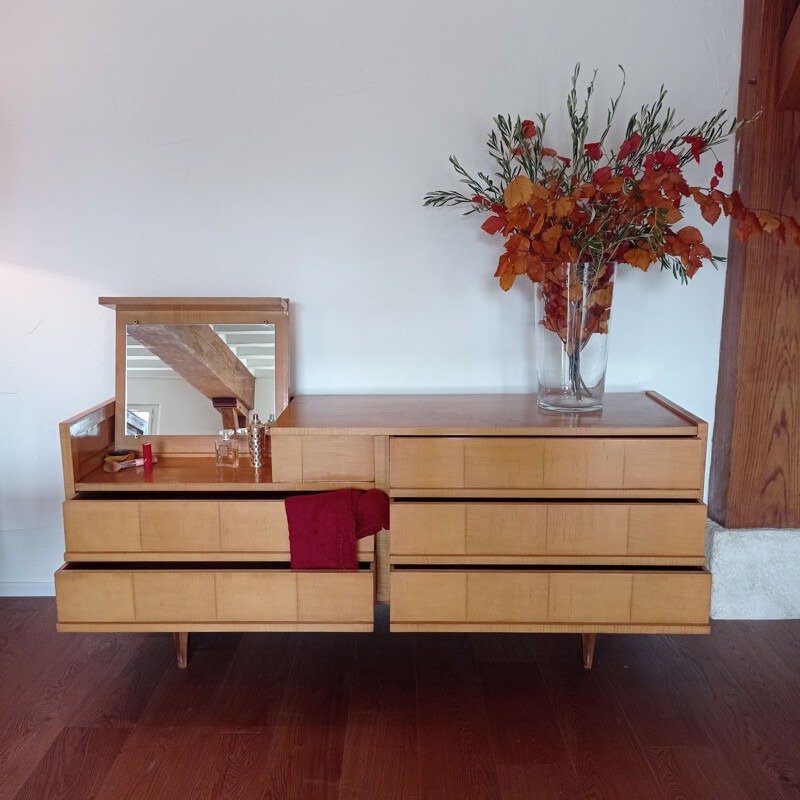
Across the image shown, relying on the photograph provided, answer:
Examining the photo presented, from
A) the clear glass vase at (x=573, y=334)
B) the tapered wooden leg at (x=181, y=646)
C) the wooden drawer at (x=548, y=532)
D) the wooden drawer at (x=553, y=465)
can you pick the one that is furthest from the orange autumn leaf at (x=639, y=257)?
the tapered wooden leg at (x=181, y=646)

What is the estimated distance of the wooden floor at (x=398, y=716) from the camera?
1.55m

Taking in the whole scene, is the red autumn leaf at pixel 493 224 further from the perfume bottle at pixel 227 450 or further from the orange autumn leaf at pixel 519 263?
the perfume bottle at pixel 227 450

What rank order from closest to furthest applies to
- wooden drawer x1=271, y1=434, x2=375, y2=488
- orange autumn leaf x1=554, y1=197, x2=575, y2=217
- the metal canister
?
1. orange autumn leaf x1=554, y1=197, x2=575, y2=217
2. wooden drawer x1=271, y1=434, x2=375, y2=488
3. the metal canister

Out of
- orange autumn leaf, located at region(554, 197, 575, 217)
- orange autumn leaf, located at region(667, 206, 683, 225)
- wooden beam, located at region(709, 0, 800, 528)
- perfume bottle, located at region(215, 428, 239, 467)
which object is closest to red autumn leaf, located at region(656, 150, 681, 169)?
orange autumn leaf, located at region(667, 206, 683, 225)

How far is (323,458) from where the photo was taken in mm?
1763

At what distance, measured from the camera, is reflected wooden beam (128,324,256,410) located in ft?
6.70

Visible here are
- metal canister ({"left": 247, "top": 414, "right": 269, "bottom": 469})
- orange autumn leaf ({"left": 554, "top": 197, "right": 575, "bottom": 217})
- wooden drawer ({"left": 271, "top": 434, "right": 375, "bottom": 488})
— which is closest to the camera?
orange autumn leaf ({"left": 554, "top": 197, "right": 575, "bottom": 217})

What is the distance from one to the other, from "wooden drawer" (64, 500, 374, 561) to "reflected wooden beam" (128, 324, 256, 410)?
1.29 feet

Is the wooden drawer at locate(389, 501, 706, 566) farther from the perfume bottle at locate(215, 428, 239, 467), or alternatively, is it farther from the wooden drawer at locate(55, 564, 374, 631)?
the perfume bottle at locate(215, 428, 239, 467)

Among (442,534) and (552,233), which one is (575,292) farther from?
(442,534)

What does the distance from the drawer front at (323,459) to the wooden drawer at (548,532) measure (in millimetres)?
139

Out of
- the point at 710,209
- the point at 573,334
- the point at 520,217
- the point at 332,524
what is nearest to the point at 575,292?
the point at 573,334

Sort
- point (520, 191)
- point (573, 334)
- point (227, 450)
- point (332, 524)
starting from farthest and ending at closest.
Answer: point (227, 450), point (573, 334), point (332, 524), point (520, 191)

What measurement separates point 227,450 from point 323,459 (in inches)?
13.2
